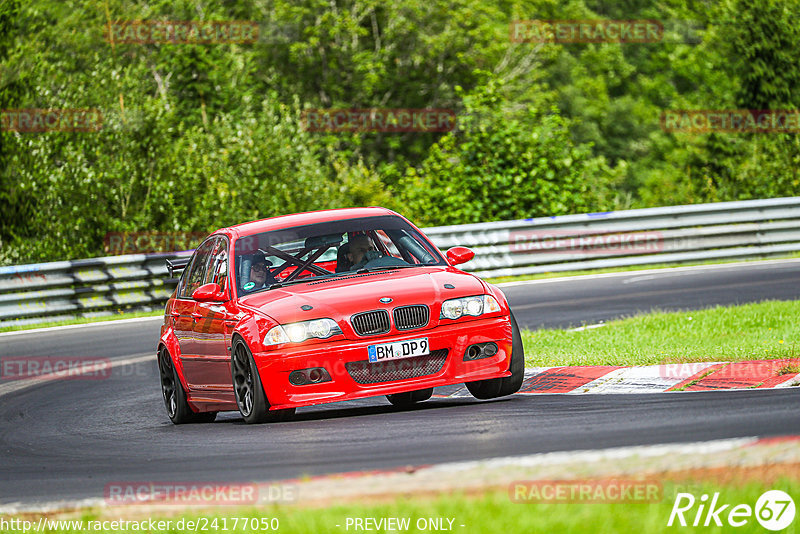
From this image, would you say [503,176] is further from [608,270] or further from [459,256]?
[459,256]

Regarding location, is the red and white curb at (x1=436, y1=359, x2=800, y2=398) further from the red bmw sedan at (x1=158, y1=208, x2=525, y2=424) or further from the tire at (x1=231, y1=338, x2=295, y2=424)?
the tire at (x1=231, y1=338, x2=295, y2=424)

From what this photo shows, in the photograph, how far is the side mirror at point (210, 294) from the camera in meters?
9.56

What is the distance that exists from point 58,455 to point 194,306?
6.53ft

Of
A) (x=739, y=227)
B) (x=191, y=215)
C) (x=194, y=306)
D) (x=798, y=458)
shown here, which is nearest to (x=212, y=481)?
(x=798, y=458)

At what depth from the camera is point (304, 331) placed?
8.54m

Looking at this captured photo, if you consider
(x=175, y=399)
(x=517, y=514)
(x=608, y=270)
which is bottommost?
(x=608, y=270)

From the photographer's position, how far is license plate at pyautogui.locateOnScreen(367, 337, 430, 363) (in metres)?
8.48

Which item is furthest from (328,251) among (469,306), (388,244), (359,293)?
(469,306)

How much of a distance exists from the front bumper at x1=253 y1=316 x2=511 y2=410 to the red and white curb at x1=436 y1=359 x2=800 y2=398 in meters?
1.27

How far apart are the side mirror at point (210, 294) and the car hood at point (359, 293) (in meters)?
0.33

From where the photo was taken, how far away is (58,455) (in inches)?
338

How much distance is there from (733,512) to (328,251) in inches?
225

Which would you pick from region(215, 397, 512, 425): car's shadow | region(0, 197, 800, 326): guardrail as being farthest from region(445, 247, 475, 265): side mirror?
region(0, 197, 800, 326): guardrail

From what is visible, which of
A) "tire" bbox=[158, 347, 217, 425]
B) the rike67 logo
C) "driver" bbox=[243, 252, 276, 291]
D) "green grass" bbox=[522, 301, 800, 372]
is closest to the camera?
the rike67 logo
